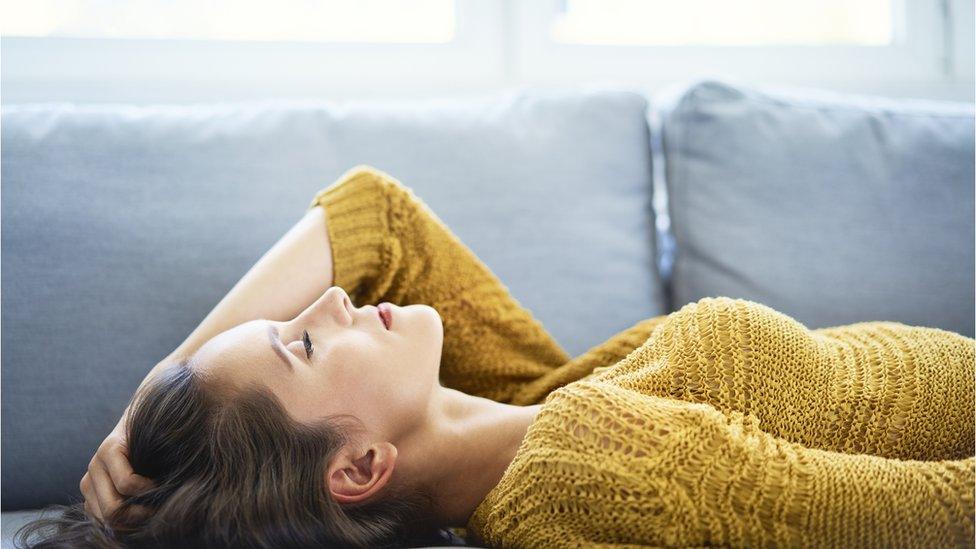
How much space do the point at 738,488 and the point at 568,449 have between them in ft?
0.56

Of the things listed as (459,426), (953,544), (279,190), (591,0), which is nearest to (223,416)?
(459,426)

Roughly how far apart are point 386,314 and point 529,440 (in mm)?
288

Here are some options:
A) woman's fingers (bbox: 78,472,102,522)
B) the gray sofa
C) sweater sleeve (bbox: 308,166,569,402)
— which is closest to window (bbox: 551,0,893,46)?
the gray sofa

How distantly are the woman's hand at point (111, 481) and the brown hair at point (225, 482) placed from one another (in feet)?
0.04

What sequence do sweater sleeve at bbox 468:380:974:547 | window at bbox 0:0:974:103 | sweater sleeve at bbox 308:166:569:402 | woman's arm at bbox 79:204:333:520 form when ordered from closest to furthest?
1. sweater sleeve at bbox 468:380:974:547
2. woman's arm at bbox 79:204:333:520
3. sweater sleeve at bbox 308:166:569:402
4. window at bbox 0:0:974:103

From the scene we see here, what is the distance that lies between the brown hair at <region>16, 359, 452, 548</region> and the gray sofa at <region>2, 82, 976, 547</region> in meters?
0.30

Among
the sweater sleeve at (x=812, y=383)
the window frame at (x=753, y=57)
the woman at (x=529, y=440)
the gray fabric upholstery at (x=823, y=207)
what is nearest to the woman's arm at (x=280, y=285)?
the woman at (x=529, y=440)

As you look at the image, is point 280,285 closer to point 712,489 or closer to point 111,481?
point 111,481

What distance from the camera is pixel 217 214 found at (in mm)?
1233

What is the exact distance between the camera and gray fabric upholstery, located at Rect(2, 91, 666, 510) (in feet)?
3.77

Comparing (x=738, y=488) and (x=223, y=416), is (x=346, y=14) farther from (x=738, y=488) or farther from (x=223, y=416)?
(x=738, y=488)

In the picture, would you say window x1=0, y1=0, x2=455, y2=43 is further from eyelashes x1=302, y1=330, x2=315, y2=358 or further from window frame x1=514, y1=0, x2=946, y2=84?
eyelashes x1=302, y1=330, x2=315, y2=358

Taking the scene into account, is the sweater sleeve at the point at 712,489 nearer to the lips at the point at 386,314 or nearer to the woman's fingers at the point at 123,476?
the lips at the point at 386,314

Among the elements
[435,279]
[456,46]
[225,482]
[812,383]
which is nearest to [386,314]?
[435,279]
